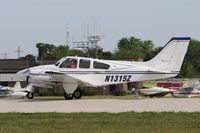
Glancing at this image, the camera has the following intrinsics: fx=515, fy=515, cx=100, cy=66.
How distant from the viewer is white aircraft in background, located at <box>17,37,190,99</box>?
30484 mm

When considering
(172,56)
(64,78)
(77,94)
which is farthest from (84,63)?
(172,56)

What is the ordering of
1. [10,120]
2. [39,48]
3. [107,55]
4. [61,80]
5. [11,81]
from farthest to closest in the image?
[39,48] < [107,55] < [11,81] < [61,80] < [10,120]

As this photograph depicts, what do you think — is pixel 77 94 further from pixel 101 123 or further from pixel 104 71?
pixel 101 123

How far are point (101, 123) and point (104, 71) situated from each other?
54.3 feet

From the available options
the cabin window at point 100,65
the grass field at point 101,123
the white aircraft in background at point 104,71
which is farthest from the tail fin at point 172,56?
the grass field at point 101,123

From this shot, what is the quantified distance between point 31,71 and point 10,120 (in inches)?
618

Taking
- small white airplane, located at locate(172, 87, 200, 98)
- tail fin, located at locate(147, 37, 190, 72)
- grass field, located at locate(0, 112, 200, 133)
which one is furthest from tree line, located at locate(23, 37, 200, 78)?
grass field, located at locate(0, 112, 200, 133)

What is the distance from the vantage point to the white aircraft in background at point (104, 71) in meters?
30.5

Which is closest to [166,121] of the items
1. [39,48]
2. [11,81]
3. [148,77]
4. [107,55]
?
[148,77]

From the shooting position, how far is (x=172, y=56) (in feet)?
101

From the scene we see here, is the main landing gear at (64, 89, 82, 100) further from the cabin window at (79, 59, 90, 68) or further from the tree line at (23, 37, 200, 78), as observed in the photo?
the tree line at (23, 37, 200, 78)

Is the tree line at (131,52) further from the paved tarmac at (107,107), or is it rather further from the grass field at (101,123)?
the grass field at (101,123)

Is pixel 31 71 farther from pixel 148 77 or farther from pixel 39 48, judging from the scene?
pixel 39 48

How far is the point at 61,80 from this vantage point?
100 feet
